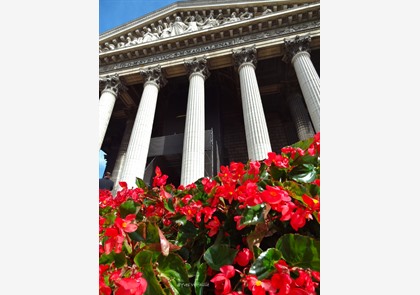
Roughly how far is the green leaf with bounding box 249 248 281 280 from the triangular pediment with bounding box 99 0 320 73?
13355 mm

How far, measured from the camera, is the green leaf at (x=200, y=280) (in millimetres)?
1095

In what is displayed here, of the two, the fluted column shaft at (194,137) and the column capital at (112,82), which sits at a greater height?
the column capital at (112,82)

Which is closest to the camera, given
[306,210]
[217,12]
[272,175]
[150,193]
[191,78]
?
[306,210]

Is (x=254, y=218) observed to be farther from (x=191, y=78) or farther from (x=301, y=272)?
(x=191, y=78)

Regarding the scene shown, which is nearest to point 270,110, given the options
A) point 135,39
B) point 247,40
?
point 247,40

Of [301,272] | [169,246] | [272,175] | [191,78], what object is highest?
[191,78]

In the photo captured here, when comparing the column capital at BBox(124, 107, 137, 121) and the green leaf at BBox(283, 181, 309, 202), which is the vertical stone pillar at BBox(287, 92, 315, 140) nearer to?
A: the column capital at BBox(124, 107, 137, 121)

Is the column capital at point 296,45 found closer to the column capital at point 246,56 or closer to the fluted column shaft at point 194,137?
the column capital at point 246,56

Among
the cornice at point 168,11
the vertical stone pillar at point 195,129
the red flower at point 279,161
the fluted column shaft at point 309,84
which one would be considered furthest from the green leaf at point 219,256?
the cornice at point 168,11

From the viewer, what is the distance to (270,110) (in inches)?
658

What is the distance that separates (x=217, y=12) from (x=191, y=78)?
223 inches

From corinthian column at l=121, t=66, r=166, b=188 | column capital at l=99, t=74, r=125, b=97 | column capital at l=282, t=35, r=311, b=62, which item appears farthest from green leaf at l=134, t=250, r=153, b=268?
column capital at l=99, t=74, r=125, b=97

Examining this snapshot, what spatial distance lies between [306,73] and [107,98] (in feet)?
Answer: 32.4

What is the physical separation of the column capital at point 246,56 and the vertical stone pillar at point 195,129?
169 centimetres
